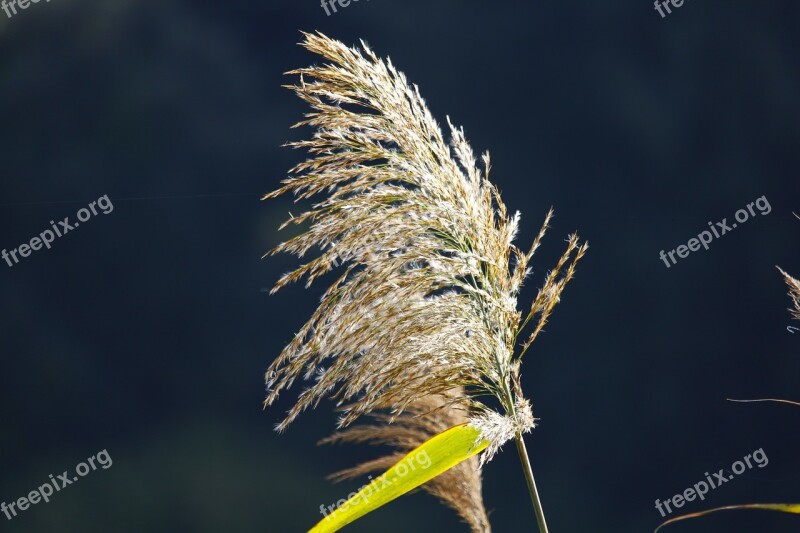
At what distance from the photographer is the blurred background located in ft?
A: 10.2

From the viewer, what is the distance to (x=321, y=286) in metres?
3.21

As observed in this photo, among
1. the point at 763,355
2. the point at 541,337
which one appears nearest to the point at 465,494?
the point at 541,337

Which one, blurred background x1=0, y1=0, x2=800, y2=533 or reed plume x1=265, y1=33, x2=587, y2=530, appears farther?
blurred background x1=0, y1=0, x2=800, y2=533

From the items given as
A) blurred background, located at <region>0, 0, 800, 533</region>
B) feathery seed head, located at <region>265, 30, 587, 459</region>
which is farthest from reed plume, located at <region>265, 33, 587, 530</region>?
blurred background, located at <region>0, 0, 800, 533</region>

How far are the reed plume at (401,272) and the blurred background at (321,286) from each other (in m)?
1.97

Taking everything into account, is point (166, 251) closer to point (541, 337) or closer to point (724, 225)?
point (541, 337)

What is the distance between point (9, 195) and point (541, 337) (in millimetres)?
2290

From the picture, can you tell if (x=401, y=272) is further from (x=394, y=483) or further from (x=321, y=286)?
(x=321, y=286)

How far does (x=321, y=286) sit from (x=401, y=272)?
2.05 meters

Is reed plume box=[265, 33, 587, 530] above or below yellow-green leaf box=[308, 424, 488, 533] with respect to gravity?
above

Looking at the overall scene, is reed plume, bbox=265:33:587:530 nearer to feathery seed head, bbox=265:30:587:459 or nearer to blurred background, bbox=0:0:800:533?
feathery seed head, bbox=265:30:587:459

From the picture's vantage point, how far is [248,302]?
3166 millimetres

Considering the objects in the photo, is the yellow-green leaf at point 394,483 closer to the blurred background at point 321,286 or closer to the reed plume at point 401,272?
the reed plume at point 401,272

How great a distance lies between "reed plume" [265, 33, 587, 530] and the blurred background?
6.48 ft
